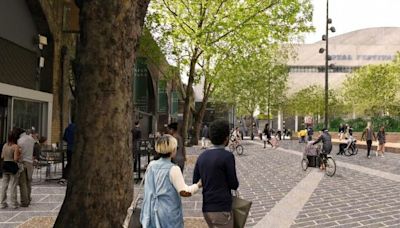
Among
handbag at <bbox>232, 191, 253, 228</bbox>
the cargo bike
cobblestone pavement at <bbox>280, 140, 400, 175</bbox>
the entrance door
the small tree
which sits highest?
the small tree

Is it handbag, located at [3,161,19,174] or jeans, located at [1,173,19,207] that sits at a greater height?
handbag, located at [3,161,19,174]

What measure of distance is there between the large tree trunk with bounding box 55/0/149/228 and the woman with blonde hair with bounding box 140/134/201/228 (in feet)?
5.08

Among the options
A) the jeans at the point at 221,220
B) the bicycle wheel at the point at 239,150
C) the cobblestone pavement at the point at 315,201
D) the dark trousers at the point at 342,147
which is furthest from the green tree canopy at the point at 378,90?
the jeans at the point at 221,220

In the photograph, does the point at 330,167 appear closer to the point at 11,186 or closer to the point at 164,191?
the point at 11,186

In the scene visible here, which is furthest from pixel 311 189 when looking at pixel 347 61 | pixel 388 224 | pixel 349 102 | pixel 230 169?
pixel 347 61

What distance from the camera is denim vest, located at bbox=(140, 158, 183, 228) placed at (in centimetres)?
406

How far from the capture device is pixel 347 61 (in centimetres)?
10562

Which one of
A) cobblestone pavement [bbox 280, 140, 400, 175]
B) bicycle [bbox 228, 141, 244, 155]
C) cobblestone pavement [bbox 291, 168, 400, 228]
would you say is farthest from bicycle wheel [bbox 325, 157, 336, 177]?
bicycle [bbox 228, 141, 244, 155]

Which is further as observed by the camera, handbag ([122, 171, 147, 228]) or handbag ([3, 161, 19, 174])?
handbag ([3, 161, 19, 174])

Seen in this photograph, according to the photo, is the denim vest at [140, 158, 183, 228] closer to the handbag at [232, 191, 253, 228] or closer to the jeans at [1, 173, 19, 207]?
the handbag at [232, 191, 253, 228]

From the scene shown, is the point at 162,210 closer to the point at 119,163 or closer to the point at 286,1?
the point at 119,163

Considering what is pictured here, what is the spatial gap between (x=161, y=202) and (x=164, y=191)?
10 cm

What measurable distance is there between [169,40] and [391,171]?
999cm

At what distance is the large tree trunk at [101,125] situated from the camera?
5613mm
